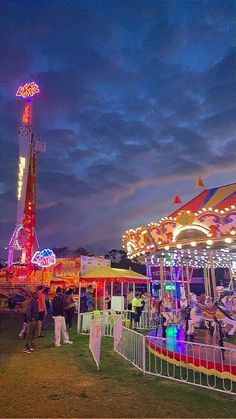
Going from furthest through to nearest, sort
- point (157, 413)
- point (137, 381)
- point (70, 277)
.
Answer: point (70, 277) < point (137, 381) < point (157, 413)

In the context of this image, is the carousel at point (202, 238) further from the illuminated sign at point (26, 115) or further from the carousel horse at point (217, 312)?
the illuminated sign at point (26, 115)

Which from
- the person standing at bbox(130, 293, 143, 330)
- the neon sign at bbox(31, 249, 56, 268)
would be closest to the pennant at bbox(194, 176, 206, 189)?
the person standing at bbox(130, 293, 143, 330)

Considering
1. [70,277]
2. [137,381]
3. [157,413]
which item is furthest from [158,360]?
[70,277]

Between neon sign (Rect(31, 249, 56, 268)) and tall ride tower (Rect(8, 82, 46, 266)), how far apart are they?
1.28m

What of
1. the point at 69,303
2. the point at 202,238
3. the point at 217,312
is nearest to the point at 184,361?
the point at 217,312

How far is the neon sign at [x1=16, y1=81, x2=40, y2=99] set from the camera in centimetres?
4269

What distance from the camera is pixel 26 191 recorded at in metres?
39.8

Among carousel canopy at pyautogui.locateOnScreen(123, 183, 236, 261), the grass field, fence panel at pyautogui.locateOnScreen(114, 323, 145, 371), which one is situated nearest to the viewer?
the grass field

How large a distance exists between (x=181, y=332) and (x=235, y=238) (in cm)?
401

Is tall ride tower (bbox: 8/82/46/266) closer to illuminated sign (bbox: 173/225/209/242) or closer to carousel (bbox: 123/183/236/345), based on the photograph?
carousel (bbox: 123/183/236/345)

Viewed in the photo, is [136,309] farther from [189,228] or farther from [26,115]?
[26,115]

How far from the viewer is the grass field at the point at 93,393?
15.6 ft

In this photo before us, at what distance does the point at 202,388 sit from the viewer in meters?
5.80

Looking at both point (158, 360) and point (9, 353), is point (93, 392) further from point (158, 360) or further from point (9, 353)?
point (9, 353)
